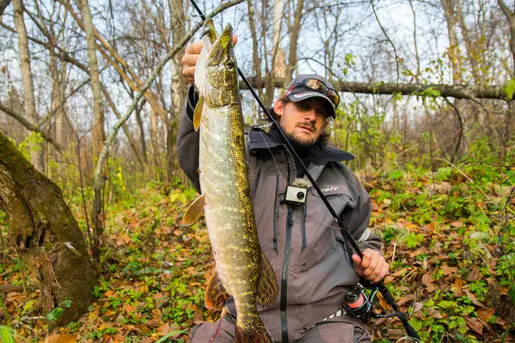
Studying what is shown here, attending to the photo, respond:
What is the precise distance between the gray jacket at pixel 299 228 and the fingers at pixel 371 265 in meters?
0.09

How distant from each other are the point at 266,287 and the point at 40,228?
2431mm

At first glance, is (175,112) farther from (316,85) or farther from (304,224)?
(304,224)

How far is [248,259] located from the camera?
168 cm

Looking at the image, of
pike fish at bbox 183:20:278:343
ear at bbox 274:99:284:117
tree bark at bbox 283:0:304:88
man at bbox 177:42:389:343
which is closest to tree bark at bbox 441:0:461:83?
tree bark at bbox 283:0:304:88

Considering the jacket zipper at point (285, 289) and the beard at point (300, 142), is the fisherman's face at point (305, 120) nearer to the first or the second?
the beard at point (300, 142)

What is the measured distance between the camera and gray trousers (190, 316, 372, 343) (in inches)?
80.7

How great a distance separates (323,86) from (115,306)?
2913 millimetres

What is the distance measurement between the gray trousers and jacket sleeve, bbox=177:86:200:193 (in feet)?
3.07

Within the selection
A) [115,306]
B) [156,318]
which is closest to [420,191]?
[156,318]

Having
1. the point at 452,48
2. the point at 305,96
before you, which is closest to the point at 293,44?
the point at 452,48

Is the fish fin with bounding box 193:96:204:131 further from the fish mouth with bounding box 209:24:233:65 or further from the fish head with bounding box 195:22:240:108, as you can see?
the fish mouth with bounding box 209:24:233:65

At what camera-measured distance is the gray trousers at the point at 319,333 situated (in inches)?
80.7

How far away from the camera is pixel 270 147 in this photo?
2.34 metres

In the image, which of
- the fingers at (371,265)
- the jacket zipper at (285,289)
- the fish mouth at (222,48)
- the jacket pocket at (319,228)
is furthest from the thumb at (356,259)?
the fish mouth at (222,48)
